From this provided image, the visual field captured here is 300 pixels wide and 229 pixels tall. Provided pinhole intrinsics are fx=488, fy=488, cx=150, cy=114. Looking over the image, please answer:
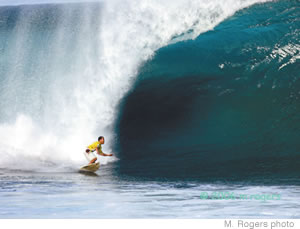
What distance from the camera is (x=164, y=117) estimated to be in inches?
469

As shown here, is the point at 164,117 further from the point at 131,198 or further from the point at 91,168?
the point at 131,198

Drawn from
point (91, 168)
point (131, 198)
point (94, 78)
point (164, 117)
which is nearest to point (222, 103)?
point (164, 117)

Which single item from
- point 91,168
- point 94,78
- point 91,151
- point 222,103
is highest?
point 94,78

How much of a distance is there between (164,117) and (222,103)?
1.46 m

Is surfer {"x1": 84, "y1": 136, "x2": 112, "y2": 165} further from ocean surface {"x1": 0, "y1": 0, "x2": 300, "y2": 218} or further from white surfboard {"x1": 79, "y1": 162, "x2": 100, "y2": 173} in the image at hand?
ocean surface {"x1": 0, "y1": 0, "x2": 300, "y2": 218}

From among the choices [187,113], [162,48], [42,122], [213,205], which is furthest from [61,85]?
[213,205]

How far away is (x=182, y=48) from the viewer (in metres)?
13.3

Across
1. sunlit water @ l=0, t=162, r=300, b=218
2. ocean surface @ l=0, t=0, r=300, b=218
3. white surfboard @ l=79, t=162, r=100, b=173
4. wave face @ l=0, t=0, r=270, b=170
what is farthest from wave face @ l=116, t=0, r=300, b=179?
sunlit water @ l=0, t=162, r=300, b=218

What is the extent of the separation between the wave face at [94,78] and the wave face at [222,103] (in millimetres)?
354

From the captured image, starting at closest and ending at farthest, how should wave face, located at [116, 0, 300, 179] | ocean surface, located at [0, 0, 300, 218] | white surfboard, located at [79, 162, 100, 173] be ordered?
ocean surface, located at [0, 0, 300, 218] < white surfboard, located at [79, 162, 100, 173] < wave face, located at [116, 0, 300, 179]

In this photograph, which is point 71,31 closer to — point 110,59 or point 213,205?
point 110,59

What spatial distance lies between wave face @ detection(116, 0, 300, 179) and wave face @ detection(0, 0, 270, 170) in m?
0.35

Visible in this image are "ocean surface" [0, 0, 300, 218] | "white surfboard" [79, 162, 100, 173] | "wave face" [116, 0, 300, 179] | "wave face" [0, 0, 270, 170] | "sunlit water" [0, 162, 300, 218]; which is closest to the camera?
"sunlit water" [0, 162, 300, 218]

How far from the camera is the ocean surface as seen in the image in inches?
293
